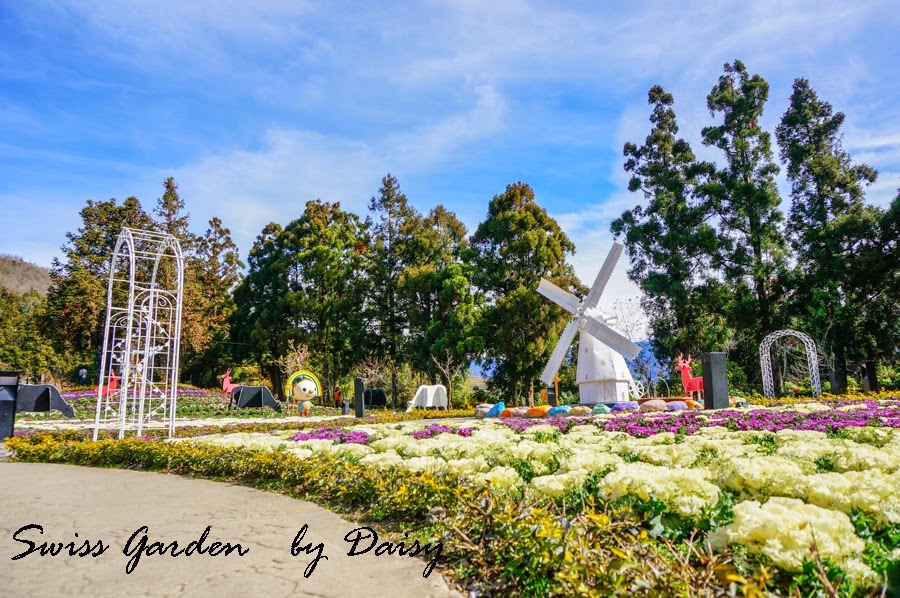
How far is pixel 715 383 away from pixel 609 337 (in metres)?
5.56

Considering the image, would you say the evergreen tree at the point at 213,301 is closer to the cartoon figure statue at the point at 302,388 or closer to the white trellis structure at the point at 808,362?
the cartoon figure statue at the point at 302,388

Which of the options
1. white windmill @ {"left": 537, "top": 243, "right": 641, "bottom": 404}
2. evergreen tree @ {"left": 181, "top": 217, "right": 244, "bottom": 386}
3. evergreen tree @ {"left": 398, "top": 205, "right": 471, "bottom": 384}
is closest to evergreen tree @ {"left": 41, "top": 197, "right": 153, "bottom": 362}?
evergreen tree @ {"left": 181, "top": 217, "right": 244, "bottom": 386}

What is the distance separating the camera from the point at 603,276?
21.0m

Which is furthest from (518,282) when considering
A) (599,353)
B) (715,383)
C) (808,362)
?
(715,383)

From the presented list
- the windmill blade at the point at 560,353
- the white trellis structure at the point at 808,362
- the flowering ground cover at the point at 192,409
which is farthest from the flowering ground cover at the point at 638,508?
the flowering ground cover at the point at 192,409

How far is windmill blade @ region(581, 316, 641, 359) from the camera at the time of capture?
1814 centimetres

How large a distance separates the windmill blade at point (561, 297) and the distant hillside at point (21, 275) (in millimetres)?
85083

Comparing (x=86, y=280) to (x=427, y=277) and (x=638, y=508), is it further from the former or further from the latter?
(x=638, y=508)

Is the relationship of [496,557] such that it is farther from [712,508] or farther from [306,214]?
[306,214]

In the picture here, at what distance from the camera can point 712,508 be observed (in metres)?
3.27

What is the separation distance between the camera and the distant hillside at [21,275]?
8343 centimetres

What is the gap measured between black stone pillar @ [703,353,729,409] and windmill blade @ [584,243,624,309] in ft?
22.8

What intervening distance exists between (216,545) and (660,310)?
27.0 meters

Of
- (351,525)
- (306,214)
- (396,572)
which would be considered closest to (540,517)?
(396,572)
